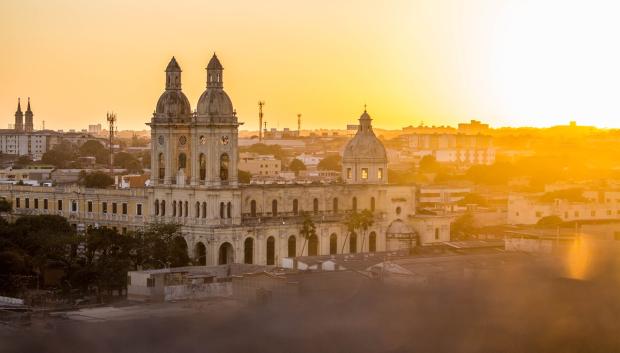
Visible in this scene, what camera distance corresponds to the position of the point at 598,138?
137 m

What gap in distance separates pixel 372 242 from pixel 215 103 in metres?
12.1

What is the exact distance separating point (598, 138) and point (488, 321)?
256 feet

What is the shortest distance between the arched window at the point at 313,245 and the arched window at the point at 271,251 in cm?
248

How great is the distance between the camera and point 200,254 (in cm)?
6931

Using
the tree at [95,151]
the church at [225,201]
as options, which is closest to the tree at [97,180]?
the church at [225,201]

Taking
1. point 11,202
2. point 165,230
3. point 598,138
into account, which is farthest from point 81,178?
point 598,138

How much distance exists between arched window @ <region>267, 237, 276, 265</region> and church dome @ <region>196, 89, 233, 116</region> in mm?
6195

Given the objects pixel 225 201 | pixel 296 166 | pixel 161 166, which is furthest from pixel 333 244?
pixel 296 166

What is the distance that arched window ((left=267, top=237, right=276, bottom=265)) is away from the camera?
7138cm

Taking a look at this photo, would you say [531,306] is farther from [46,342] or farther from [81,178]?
[81,178]

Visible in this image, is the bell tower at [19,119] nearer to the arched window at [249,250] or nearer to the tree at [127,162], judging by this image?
the tree at [127,162]

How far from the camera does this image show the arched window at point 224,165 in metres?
70.8

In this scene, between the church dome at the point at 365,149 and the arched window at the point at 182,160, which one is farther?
the church dome at the point at 365,149

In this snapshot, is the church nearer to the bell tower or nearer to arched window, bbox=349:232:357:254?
arched window, bbox=349:232:357:254
